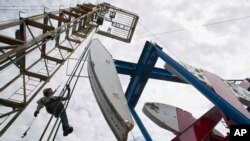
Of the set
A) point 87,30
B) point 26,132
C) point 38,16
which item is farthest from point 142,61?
point 87,30

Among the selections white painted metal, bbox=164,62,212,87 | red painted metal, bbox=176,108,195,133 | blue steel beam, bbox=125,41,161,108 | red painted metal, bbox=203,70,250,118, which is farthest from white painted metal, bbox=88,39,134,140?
red painted metal, bbox=176,108,195,133

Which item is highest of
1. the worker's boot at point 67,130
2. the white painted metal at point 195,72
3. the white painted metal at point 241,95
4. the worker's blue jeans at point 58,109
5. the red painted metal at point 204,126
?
the white painted metal at point 195,72

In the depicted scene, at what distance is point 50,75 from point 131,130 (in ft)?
20.6

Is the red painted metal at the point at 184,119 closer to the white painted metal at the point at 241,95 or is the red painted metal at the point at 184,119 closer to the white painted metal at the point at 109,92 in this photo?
the white painted metal at the point at 241,95

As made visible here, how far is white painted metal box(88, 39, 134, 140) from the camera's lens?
5508 mm

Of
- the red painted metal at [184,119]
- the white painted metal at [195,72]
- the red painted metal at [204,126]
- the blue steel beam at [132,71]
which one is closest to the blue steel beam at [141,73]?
the blue steel beam at [132,71]

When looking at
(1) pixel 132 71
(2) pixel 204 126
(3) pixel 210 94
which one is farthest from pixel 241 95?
(1) pixel 132 71

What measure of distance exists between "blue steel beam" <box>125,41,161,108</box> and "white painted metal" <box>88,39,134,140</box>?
1.71 m

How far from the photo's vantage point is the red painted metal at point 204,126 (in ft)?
29.2

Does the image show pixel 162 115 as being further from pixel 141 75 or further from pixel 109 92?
pixel 109 92

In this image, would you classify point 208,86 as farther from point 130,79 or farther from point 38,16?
point 38,16

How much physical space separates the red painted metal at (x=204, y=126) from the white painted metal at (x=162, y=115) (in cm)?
115

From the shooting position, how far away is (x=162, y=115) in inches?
417

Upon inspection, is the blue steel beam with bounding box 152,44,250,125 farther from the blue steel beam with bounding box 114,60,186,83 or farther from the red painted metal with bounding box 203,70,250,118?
the blue steel beam with bounding box 114,60,186,83
